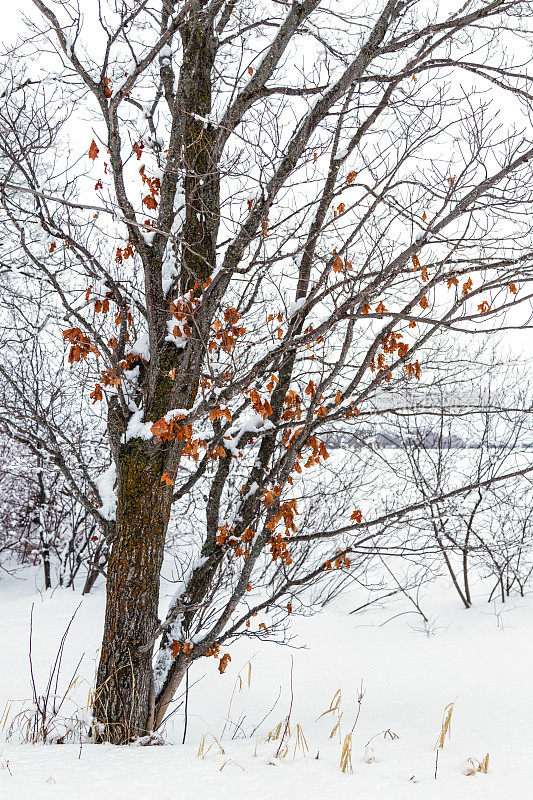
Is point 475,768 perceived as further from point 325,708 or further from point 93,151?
point 93,151

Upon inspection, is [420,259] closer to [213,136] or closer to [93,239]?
[213,136]

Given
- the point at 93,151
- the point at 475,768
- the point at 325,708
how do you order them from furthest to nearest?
the point at 325,708
the point at 93,151
the point at 475,768

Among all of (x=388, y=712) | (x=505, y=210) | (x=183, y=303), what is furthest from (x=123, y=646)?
(x=505, y=210)

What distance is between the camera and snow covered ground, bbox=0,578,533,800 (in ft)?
6.51

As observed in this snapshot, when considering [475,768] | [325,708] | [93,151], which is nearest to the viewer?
[475,768]

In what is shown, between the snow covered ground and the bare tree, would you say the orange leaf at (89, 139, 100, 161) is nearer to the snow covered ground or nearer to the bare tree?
the bare tree

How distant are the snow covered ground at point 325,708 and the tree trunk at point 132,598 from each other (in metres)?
0.33

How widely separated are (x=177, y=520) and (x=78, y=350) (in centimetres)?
665

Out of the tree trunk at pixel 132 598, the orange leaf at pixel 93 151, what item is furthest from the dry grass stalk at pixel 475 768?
the orange leaf at pixel 93 151

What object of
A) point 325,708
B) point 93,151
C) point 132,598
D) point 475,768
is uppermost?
point 93,151

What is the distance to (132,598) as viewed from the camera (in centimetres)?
321

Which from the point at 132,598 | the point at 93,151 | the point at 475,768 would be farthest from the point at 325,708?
the point at 93,151

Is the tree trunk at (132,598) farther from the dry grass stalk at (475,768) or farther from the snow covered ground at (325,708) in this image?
the dry grass stalk at (475,768)

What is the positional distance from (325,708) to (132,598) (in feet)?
8.69
